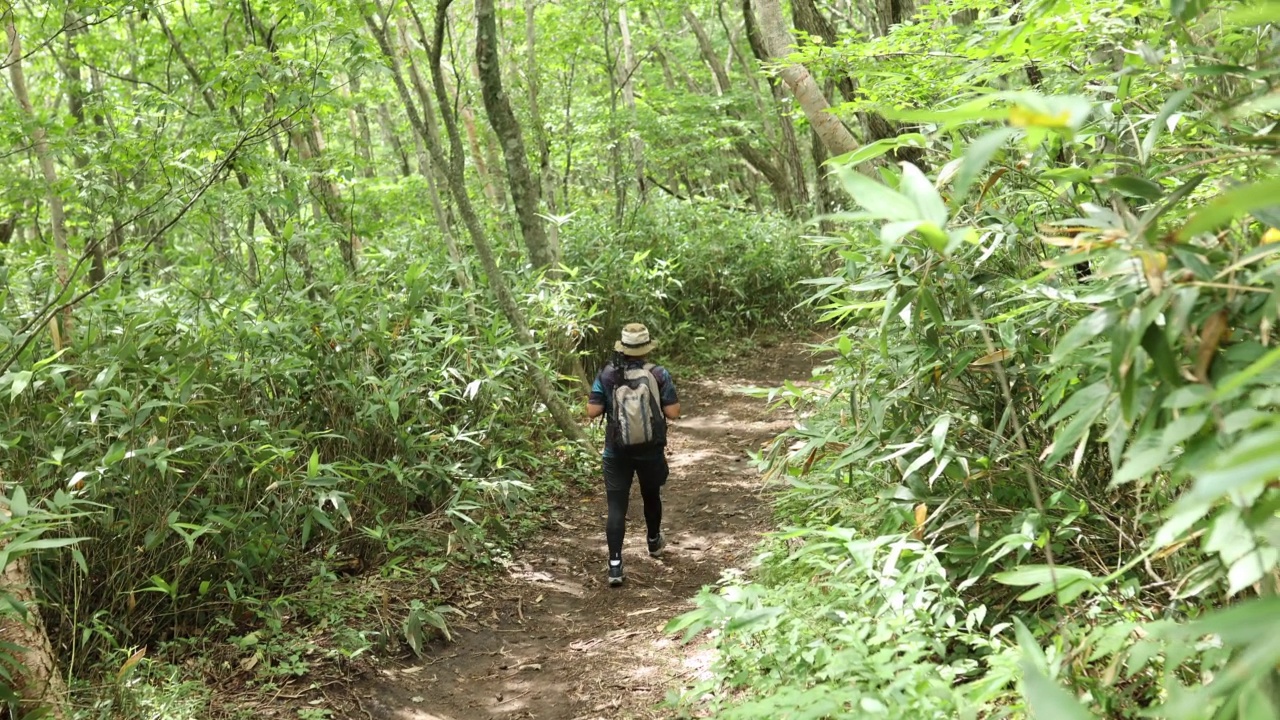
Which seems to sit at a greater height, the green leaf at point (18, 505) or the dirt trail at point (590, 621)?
the green leaf at point (18, 505)

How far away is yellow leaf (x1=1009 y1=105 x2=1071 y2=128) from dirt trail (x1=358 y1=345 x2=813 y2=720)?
10.7ft

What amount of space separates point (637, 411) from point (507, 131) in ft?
13.0

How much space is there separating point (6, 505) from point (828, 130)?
4.97 m

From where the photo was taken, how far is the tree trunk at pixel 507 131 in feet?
24.7

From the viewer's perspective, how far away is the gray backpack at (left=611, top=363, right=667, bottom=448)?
17.5 ft

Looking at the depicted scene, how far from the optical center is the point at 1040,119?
3.31ft

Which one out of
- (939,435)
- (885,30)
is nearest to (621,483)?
(939,435)

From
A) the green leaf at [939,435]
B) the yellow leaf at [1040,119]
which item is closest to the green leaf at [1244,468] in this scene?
the yellow leaf at [1040,119]

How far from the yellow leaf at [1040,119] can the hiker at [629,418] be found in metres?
4.31

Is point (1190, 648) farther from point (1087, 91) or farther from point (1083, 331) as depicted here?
point (1087, 91)

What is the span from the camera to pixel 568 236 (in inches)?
428

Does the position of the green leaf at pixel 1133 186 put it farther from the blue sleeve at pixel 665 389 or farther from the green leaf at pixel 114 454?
the green leaf at pixel 114 454

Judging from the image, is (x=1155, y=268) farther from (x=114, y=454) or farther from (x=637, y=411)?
(x=114, y=454)

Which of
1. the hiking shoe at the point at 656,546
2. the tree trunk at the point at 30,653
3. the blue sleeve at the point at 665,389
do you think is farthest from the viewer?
the hiking shoe at the point at 656,546
